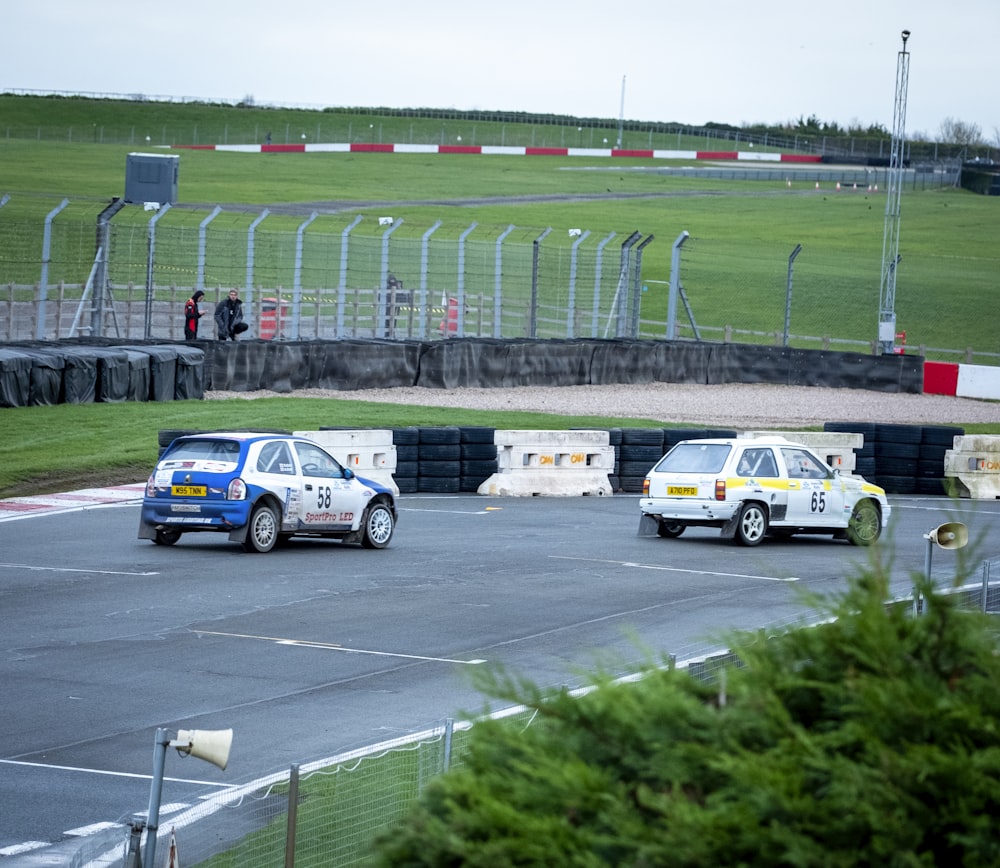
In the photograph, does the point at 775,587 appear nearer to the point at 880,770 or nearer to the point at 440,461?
the point at 440,461

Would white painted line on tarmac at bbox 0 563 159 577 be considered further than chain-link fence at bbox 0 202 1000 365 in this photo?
No

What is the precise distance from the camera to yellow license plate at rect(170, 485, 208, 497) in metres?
17.6

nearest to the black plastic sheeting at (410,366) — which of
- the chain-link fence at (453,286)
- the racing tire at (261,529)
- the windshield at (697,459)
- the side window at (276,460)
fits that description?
the chain-link fence at (453,286)

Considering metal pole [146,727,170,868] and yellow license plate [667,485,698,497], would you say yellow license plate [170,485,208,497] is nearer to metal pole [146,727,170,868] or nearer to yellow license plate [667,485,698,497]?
yellow license plate [667,485,698,497]

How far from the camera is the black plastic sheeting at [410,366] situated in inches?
1057

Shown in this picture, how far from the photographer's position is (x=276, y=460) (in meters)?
18.1

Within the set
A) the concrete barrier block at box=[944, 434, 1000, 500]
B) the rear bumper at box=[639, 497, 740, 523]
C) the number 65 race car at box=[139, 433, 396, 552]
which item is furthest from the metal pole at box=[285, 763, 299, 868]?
the concrete barrier block at box=[944, 434, 1000, 500]

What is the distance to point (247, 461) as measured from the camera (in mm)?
17750

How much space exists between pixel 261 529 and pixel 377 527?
148cm

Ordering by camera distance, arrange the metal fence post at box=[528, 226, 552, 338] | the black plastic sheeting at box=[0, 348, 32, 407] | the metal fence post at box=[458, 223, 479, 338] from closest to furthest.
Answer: the black plastic sheeting at box=[0, 348, 32, 407], the metal fence post at box=[458, 223, 479, 338], the metal fence post at box=[528, 226, 552, 338]

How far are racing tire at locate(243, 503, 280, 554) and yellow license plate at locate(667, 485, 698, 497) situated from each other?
4918 millimetres

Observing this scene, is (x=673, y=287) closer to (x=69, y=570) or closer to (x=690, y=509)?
(x=690, y=509)

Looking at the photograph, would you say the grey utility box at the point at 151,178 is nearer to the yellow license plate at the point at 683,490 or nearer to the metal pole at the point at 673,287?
the metal pole at the point at 673,287

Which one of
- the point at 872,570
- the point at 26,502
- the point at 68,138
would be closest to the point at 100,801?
the point at 872,570
